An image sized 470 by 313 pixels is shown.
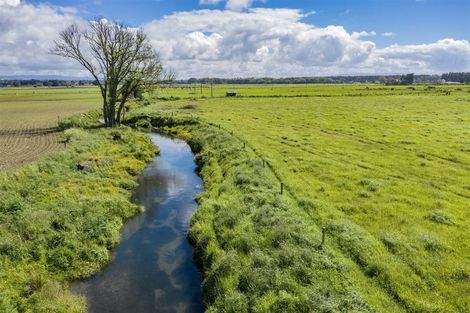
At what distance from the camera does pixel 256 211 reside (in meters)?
18.9

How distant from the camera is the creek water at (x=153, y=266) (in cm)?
1377

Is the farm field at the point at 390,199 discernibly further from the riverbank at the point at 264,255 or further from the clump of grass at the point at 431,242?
the riverbank at the point at 264,255

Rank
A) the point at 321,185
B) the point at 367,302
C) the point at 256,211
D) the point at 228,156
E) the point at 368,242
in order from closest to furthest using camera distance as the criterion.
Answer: the point at 367,302 < the point at 368,242 < the point at 256,211 < the point at 321,185 < the point at 228,156

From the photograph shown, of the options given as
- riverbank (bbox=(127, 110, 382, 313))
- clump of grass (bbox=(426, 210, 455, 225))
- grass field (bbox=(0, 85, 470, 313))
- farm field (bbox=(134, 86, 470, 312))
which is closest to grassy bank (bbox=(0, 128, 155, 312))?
grass field (bbox=(0, 85, 470, 313))

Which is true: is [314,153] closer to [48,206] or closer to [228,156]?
[228,156]

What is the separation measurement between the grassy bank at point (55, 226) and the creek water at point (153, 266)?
71 cm

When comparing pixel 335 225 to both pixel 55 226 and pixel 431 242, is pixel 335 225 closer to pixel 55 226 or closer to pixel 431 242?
pixel 431 242

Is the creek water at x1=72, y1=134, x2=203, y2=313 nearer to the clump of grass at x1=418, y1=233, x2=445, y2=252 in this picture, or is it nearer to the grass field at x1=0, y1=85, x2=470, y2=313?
the grass field at x1=0, y1=85, x2=470, y2=313

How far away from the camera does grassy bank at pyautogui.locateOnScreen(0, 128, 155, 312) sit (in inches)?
529

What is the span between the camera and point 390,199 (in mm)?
20219

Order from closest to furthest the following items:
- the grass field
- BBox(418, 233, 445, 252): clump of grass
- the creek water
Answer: the grass field
the creek water
BBox(418, 233, 445, 252): clump of grass

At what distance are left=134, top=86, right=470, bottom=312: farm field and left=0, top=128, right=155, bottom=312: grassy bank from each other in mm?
10509

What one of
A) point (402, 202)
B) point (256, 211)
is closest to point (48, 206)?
point (256, 211)

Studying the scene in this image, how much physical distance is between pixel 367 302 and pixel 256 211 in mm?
8322
